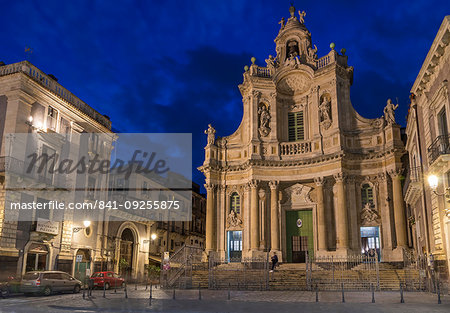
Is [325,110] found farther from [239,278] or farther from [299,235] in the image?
[239,278]

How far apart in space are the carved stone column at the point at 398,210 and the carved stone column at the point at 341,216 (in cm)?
359

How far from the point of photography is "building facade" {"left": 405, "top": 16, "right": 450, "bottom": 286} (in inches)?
771

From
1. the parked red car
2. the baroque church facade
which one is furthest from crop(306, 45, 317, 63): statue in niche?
the parked red car

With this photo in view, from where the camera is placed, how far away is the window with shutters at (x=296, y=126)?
126 feet

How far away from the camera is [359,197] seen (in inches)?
1339

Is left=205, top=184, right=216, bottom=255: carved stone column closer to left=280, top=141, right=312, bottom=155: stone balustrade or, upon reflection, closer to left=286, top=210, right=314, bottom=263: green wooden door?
left=286, top=210, right=314, bottom=263: green wooden door

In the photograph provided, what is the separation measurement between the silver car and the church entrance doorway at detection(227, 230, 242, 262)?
14.5 meters

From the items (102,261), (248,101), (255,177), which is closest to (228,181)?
(255,177)

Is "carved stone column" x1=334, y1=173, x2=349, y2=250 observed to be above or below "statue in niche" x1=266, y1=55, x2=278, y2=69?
below

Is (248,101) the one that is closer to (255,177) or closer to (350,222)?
(255,177)

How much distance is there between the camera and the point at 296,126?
3862 centimetres

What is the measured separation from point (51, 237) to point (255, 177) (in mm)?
16571

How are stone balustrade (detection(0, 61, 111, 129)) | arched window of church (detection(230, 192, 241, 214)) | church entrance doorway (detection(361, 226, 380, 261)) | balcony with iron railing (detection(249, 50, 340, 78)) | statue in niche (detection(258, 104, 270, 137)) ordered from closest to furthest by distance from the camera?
stone balustrade (detection(0, 61, 111, 129))
church entrance doorway (detection(361, 226, 380, 261))
balcony with iron railing (detection(249, 50, 340, 78))
arched window of church (detection(230, 192, 241, 214))
statue in niche (detection(258, 104, 270, 137))

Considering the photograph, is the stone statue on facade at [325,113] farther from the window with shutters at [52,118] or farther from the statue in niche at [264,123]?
the window with shutters at [52,118]
